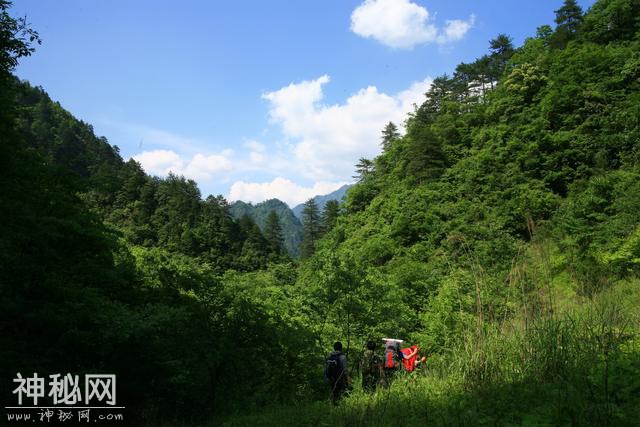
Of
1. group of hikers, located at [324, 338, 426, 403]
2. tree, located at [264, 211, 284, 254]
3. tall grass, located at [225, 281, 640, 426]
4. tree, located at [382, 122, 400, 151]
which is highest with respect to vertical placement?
tree, located at [382, 122, 400, 151]

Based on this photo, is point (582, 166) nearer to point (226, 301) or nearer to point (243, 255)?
point (226, 301)

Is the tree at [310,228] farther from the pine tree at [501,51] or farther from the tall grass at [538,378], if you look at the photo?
the tall grass at [538,378]

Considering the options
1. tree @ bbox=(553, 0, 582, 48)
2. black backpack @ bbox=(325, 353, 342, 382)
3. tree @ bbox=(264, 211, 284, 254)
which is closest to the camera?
black backpack @ bbox=(325, 353, 342, 382)

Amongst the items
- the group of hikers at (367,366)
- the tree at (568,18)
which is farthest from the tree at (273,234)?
the group of hikers at (367,366)

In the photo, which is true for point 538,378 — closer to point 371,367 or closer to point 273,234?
point 371,367

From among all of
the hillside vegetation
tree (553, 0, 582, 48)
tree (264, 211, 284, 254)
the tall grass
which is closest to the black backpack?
the hillside vegetation

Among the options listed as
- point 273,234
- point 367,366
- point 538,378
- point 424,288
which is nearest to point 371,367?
point 367,366

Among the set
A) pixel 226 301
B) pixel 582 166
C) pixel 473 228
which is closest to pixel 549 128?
pixel 582 166

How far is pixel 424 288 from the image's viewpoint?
19.1m

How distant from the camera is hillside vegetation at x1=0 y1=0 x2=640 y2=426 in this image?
11.7 feet

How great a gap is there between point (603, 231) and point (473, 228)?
22.4 feet

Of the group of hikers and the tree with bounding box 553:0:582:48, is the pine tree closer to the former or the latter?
the tree with bounding box 553:0:582:48

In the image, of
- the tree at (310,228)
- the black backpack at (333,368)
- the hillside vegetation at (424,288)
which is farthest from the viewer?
the tree at (310,228)

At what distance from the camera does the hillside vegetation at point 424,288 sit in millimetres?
3557
